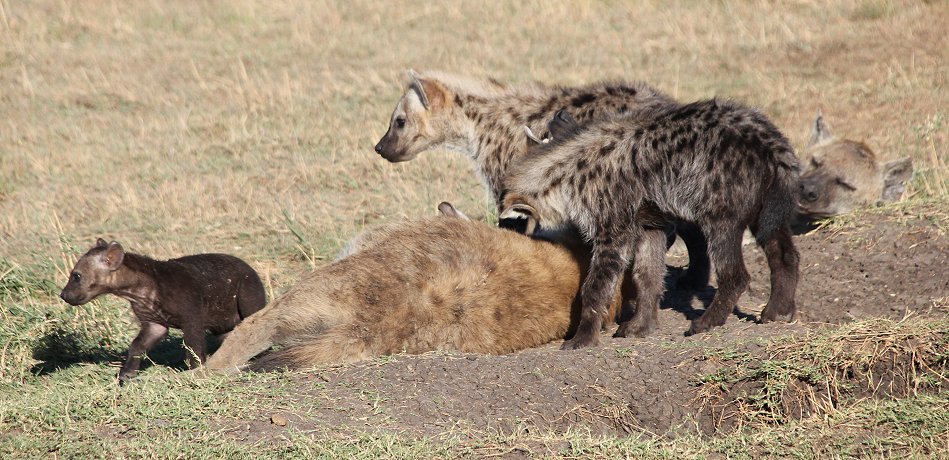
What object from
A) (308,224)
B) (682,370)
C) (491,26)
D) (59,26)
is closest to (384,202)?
(308,224)

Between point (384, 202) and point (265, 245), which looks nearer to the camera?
point (265, 245)

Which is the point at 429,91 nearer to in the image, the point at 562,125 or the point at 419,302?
the point at 562,125

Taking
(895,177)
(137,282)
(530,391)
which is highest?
(137,282)

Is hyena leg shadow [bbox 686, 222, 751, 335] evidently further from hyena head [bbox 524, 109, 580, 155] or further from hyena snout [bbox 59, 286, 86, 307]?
hyena snout [bbox 59, 286, 86, 307]

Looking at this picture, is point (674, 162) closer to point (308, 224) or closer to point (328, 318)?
point (328, 318)

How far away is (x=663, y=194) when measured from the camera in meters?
5.68

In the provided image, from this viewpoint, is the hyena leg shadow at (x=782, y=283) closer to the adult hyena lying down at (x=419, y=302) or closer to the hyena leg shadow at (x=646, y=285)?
the hyena leg shadow at (x=646, y=285)

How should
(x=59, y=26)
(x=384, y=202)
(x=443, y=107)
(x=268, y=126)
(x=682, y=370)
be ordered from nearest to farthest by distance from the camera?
1. (x=682, y=370)
2. (x=443, y=107)
3. (x=384, y=202)
4. (x=268, y=126)
5. (x=59, y=26)

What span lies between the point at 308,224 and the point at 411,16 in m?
5.96

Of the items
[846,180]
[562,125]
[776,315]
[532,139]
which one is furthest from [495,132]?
[846,180]

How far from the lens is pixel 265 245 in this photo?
7742 mm

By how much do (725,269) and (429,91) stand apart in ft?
8.63

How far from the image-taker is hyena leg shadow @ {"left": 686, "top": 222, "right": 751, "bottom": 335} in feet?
17.9

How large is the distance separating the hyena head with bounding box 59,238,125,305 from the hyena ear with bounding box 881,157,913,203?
16.1 feet
